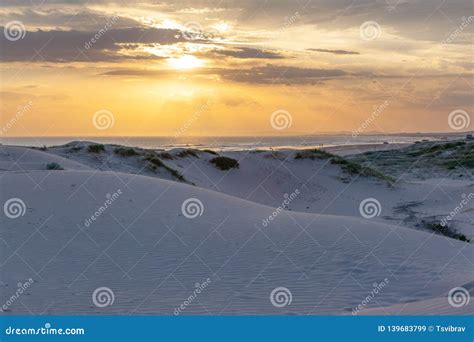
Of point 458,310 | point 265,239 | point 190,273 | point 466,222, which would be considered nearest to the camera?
point 458,310

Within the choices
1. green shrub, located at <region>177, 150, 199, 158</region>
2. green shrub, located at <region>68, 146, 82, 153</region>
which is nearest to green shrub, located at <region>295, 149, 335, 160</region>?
green shrub, located at <region>177, 150, 199, 158</region>

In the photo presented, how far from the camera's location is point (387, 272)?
36.5 feet

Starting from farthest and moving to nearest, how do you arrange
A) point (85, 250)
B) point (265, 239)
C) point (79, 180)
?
point (79, 180), point (265, 239), point (85, 250)

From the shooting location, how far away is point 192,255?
38.3ft

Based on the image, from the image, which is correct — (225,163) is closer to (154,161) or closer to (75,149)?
(154,161)

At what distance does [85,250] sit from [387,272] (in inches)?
238

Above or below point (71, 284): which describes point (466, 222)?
above

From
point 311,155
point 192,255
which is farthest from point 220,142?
point 192,255

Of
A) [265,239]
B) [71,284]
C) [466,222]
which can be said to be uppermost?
[466,222]

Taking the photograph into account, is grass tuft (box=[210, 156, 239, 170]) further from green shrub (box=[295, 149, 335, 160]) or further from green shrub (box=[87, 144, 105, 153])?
green shrub (box=[87, 144, 105, 153])

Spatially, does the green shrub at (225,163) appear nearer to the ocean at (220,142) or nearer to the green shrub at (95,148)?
the green shrub at (95,148)

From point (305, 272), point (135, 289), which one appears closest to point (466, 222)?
point (305, 272)

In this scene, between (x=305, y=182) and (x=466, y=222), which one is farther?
(x=305, y=182)

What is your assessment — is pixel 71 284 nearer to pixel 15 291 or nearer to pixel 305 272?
pixel 15 291
